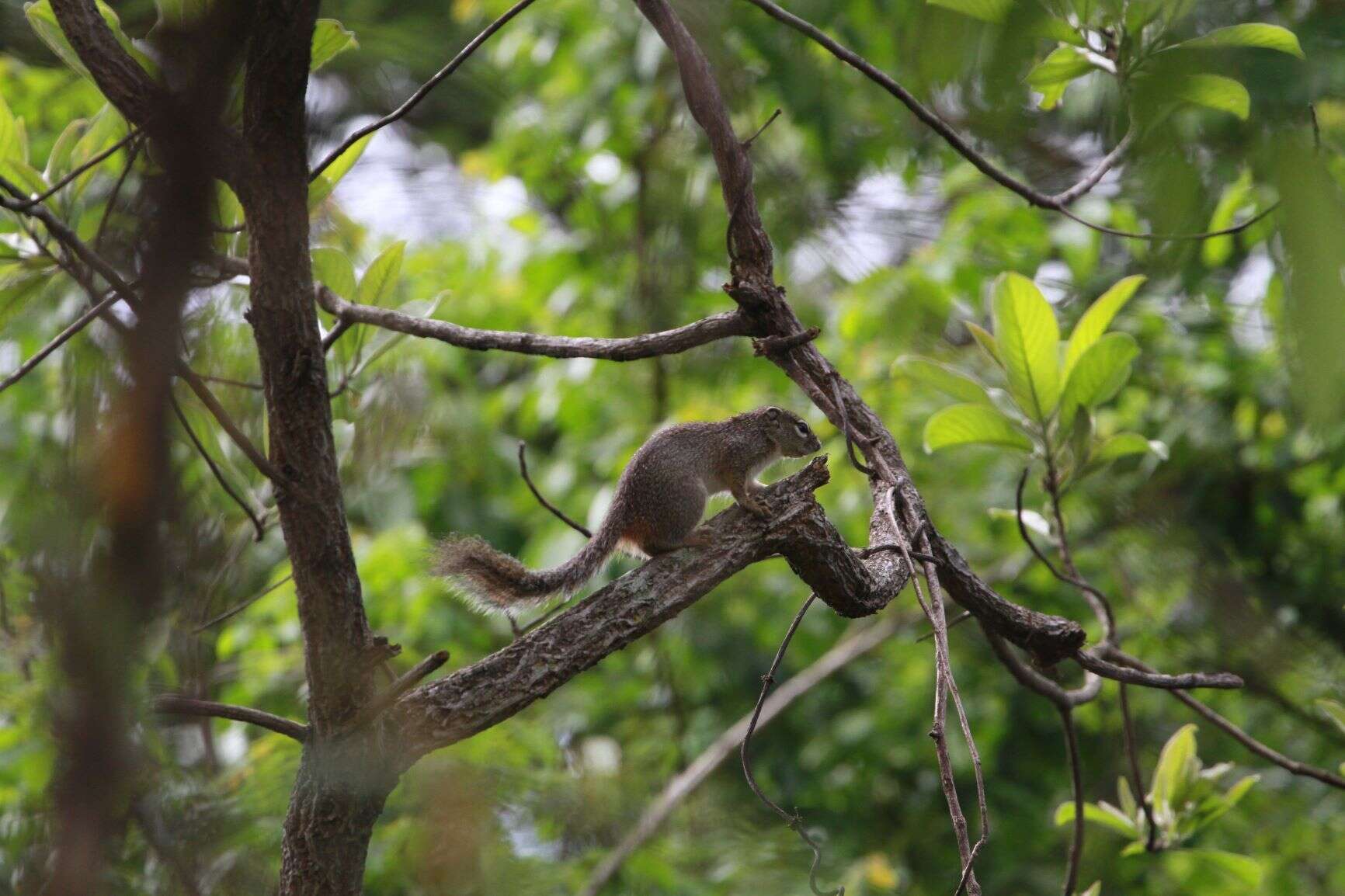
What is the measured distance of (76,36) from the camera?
107 centimetres

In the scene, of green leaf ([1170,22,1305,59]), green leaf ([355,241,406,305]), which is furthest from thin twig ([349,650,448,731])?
green leaf ([1170,22,1305,59])

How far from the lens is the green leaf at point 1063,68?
1483 millimetres

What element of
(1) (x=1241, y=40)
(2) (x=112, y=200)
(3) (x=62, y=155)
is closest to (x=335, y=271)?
(3) (x=62, y=155)

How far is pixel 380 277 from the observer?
69.3 inches

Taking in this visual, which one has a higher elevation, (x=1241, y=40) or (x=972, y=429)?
(x=972, y=429)

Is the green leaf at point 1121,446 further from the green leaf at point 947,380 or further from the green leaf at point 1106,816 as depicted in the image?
the green leaf at point 1106,816

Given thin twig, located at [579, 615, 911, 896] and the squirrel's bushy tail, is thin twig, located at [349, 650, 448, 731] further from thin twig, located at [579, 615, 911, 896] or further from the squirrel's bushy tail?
thin twig, located at [579, 615, 911, 896]

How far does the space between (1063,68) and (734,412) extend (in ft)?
8.33

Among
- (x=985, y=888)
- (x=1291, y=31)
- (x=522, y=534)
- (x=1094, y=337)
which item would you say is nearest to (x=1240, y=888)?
(x=985, y=888)

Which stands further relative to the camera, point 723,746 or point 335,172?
point 723,746

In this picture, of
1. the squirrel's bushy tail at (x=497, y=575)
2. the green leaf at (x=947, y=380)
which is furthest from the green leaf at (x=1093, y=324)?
the squirrel's bushy tail at (x=497, y=575)

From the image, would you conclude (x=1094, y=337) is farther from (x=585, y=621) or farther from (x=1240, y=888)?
(x=1240, y=888)

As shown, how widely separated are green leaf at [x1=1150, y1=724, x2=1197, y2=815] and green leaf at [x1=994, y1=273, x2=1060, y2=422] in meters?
0.62

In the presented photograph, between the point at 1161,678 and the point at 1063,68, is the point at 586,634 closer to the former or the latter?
the point at 1161,678
